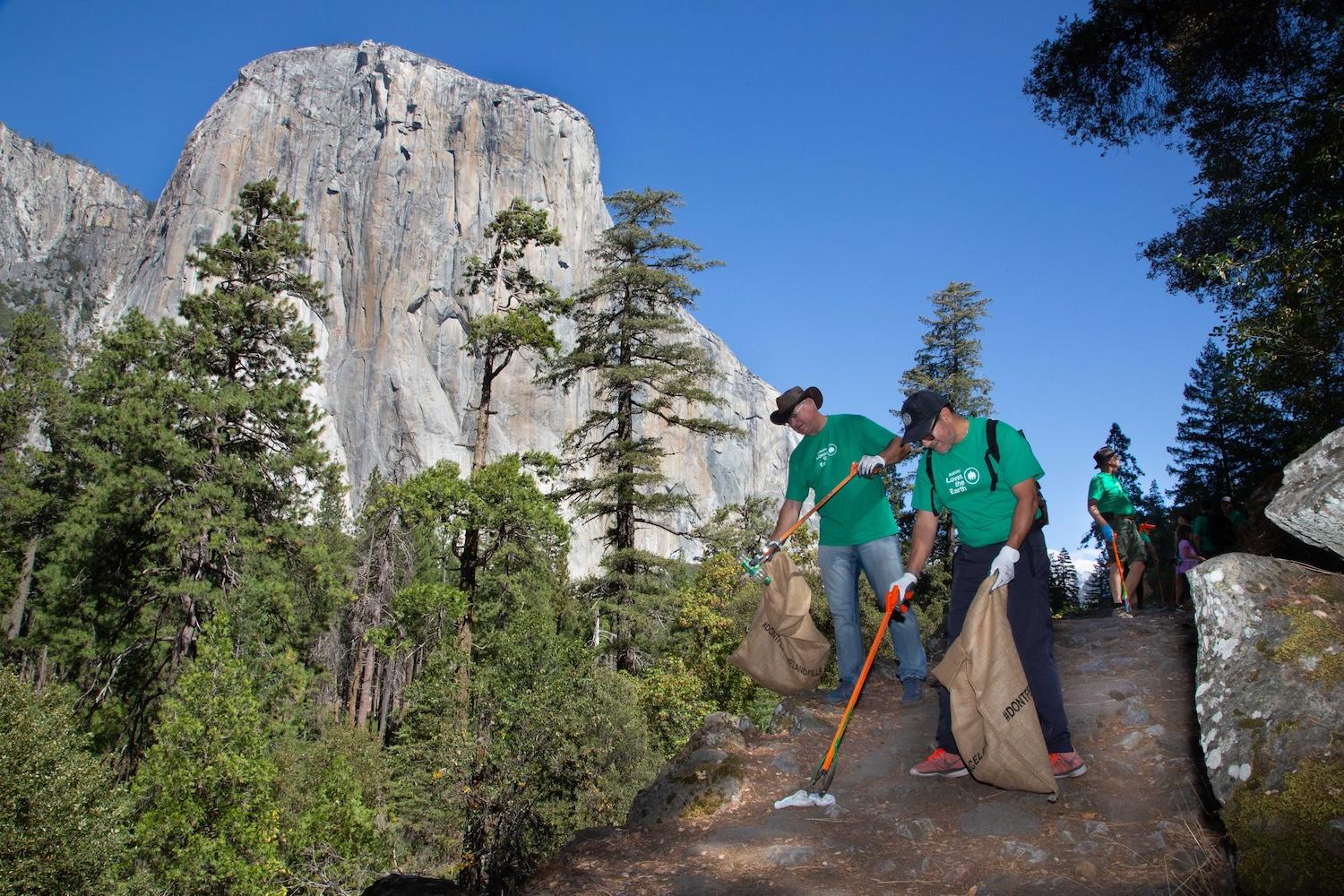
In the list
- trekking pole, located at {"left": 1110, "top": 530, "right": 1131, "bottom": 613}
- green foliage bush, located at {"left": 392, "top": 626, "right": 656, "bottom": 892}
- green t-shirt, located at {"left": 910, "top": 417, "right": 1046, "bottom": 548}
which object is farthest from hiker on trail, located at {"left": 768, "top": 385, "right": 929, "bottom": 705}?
trekking pole, located at {"left": 1110, "top": 530, "right": 1131, "bottom": 613}

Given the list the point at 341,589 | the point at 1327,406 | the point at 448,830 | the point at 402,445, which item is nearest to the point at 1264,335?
the point at 1327,406

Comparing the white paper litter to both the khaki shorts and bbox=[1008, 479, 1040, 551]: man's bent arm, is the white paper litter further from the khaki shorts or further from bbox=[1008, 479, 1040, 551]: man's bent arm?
the khaki shorts

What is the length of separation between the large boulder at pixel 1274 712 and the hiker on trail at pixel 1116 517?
5.74m

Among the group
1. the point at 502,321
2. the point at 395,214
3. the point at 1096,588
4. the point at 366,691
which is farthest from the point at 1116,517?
the point at 395,214

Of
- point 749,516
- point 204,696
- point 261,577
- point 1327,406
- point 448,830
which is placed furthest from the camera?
point 749,516

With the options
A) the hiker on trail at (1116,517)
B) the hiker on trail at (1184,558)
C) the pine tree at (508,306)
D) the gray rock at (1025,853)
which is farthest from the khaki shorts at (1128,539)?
the pine tree at (508,306)

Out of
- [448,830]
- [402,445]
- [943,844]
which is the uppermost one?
[402,445]

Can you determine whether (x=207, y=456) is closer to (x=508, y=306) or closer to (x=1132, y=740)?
(x=508, y=306)

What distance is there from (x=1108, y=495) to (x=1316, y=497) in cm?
612

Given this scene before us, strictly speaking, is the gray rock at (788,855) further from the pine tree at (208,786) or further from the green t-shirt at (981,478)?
the pine tree at (208,786)

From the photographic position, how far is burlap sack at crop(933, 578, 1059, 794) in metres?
3.98

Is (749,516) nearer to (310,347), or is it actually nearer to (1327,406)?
(310,347)

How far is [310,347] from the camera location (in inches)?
731

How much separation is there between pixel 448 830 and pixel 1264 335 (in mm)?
11784
